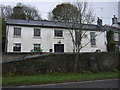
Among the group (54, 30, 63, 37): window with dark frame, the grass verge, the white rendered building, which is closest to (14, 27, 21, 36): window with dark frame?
the white rendered building

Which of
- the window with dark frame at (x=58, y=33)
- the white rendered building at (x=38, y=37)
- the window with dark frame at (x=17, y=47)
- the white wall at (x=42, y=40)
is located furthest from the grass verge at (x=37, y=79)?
Result: the window with dark frame at (x=58, y=33)

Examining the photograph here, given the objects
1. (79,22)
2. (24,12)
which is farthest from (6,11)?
(79,22)

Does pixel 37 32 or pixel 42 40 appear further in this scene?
pixel 37 32

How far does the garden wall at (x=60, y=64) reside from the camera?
13.4m

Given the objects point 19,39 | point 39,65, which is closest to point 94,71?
point 39,65

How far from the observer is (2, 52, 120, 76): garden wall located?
1338 centimetres

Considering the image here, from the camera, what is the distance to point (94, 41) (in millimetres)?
26031

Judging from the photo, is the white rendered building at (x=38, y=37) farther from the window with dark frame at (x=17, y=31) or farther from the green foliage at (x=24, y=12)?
Answer: the green foliage at (x=24, y=12)

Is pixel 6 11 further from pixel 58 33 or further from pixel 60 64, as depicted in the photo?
pixel 60 64

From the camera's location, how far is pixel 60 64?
15.1 meters

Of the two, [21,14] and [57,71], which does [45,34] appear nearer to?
[57,71]

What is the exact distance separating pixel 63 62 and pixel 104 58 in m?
5.71

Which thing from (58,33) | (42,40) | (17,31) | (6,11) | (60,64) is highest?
(6,11)

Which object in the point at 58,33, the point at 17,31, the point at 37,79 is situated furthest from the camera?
the point at 58,33
